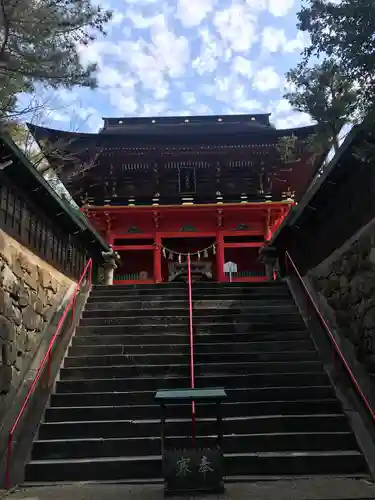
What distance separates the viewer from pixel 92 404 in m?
6.59

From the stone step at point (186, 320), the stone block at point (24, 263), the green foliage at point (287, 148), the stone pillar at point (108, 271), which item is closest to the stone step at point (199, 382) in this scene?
the stone step at point (186, 320)

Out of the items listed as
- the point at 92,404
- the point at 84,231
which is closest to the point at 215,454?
the point at 92,404

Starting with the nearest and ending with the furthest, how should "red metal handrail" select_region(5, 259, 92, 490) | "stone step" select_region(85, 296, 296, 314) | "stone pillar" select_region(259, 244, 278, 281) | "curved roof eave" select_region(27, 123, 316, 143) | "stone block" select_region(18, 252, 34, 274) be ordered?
"red metal handrail" select_region(5, 259, 92, 490) → "stone block" select_region(18, 252, 34, 274) → "stone step" select_region(85, 296, 296, 314) → "stone pillar" select_region(259, 244, 278, 281) → "curved roof eave" select_region(27, 123, 316, 143)

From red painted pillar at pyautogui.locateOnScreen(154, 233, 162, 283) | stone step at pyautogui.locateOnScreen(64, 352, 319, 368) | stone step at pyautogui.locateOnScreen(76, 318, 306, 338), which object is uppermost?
red painted pillar at pyautogui.locateOnScreen(154, 233, 162, 283)

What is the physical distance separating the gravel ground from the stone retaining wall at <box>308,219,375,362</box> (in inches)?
73.0

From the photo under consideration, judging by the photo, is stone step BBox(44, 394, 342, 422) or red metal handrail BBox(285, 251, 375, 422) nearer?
red metal handrail BBox(285, 251, 375, 422)

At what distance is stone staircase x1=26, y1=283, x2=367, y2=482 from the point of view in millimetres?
5410

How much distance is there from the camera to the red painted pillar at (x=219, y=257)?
61.6 ft

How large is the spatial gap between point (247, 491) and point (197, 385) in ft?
7.33

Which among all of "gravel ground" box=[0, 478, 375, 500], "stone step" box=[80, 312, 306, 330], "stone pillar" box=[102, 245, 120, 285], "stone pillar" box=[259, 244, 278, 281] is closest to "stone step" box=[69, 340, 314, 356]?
"stone step" box=[80, 312, 306, 330]

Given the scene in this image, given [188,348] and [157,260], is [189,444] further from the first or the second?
[157,260]

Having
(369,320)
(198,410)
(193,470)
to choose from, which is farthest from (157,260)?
(193,470)

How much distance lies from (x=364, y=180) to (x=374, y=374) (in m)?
2.78

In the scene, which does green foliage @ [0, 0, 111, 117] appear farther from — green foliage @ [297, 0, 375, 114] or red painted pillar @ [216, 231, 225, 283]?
red painted pillar @ [216, 231, 225, 283]
